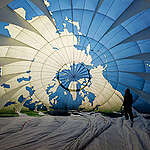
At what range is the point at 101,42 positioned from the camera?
32.6ft

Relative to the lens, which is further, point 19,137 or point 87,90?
point 87,90

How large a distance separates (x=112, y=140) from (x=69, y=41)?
8.55m

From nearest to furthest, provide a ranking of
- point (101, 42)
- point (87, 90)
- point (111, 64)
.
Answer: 1. point (101, 42)
2. point (111, 64)
3. point (87, 90)

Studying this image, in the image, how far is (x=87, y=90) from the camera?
1338 cm

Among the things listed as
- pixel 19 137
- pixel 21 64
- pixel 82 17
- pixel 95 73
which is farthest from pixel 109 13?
pixel 21 64

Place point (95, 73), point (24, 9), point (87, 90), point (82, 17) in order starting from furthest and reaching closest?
point (87, 90) → point (95, 73) → point (82, 17) → point (24, 9)

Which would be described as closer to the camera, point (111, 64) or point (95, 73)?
point (111, 64)

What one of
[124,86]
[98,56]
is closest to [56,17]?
[98,56]

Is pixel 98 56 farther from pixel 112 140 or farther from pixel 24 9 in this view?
pixel 112 140

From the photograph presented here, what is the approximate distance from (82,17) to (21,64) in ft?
23.5

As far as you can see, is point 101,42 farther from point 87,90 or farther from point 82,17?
point 87,90

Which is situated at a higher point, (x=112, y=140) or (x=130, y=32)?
(x=130, y=32)

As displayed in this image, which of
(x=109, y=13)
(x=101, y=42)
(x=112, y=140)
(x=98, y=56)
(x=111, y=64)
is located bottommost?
(x=112, y=140)

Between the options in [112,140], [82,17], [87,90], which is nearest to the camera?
[112,140]
